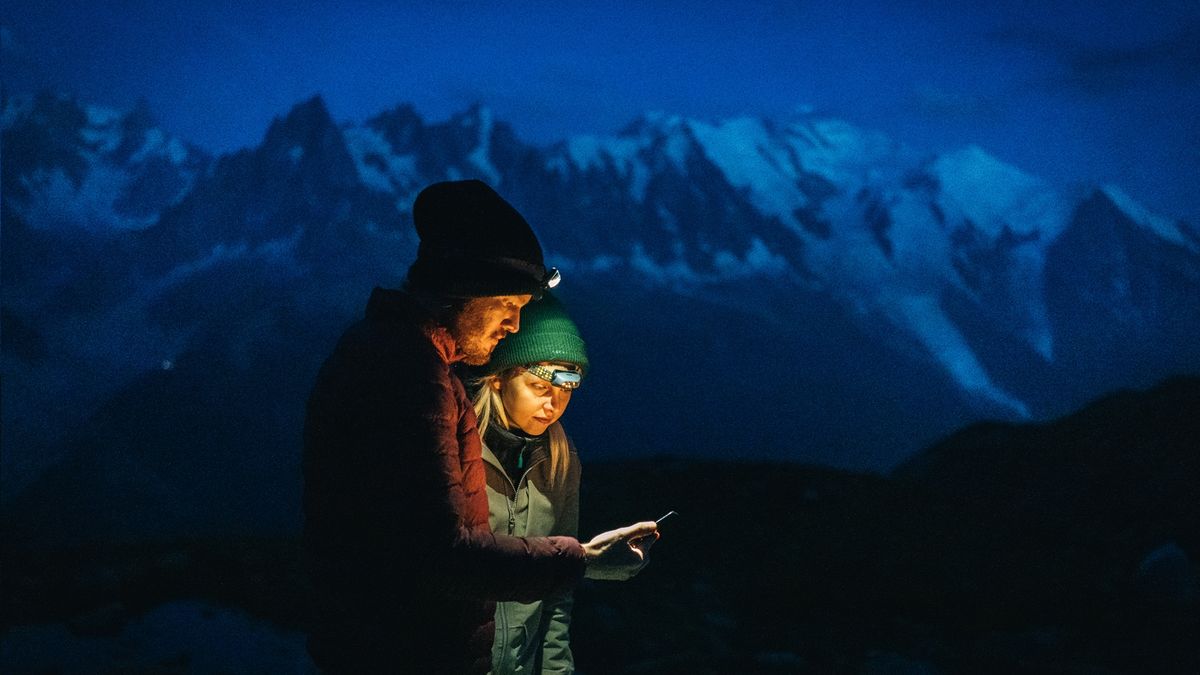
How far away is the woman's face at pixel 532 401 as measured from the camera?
295 cm

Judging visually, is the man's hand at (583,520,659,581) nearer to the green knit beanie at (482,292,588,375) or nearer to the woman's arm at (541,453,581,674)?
the woman's arm at (541,453,581,674)

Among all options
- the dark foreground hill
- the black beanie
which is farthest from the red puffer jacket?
the dark foreground hill

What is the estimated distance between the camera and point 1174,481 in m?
8.91

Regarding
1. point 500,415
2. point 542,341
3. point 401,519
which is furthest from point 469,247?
point 500,415

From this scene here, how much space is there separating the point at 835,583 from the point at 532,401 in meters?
5.93

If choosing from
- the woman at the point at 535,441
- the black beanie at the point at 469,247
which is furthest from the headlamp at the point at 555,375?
the black beanie at the point at 469,247

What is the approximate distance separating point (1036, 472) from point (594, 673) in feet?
23.6

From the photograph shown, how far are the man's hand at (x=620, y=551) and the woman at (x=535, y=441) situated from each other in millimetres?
448

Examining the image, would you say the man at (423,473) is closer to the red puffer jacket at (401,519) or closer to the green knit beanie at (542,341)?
the red puffer jacket at (401,519)

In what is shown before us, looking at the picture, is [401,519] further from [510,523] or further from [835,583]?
[835,583]

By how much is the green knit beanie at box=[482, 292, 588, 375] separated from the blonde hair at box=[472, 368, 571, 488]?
45 mm

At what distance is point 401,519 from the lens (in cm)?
183

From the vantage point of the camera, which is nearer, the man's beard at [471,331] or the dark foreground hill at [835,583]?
the man's beard at [471,331]

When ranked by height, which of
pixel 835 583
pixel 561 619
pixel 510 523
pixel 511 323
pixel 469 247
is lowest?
pixel 835 583
